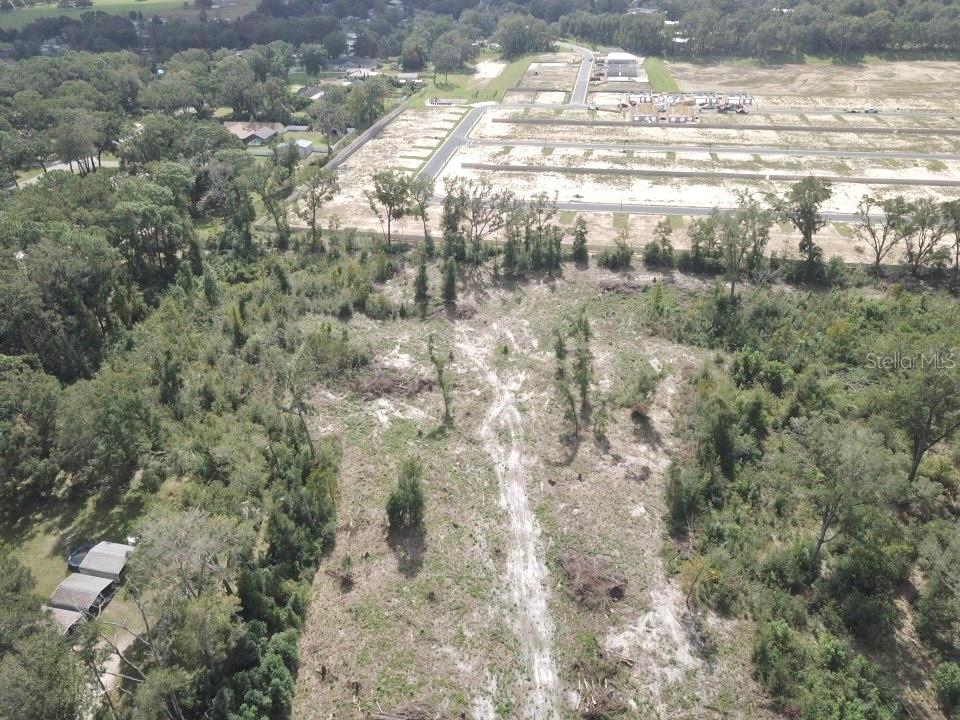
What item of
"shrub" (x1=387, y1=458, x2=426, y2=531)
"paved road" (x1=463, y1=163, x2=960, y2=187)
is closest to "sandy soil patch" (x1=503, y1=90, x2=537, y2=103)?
"paved road" (x1=463, y1=163, x2=960, y2=187)

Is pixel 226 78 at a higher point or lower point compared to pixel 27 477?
higher

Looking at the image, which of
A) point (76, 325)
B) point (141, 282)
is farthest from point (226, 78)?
point (76, 325)

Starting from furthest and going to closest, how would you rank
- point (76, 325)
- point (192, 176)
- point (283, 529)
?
point (192, 176) < point (76, 325) < point (283, 529)

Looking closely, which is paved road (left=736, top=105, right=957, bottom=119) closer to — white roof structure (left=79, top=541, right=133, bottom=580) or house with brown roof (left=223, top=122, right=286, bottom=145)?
house with brown roof (left=223, top=122, right=286, bottom=145)

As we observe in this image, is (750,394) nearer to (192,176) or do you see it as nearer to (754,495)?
(754,495)

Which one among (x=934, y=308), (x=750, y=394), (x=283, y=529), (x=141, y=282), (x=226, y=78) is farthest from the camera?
(x=226, y=78)

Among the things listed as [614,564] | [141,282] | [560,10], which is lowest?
[614,564]
